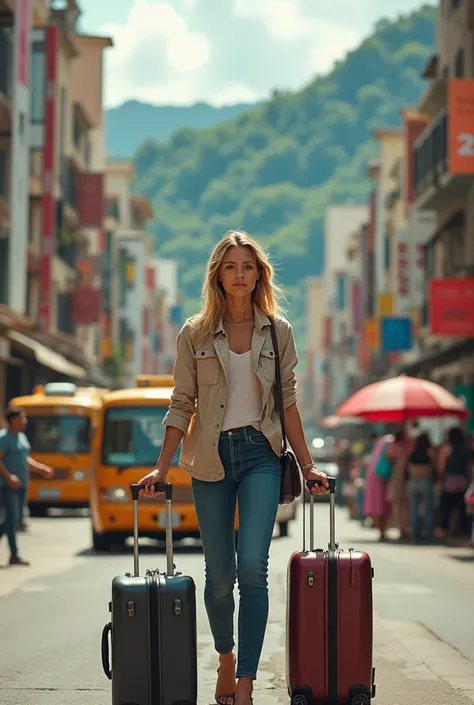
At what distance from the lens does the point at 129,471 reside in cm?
2078

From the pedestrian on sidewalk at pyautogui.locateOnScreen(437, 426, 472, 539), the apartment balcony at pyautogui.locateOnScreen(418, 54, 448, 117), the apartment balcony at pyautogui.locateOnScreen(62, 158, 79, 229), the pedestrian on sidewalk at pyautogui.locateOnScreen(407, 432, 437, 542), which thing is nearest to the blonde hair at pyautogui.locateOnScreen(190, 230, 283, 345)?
the pedestrian on sidewalk at pyautogui.locateOnScreen(437, 426, 472, 539)

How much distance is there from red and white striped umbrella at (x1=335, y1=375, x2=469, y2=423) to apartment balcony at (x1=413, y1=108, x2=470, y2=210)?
12520 mm

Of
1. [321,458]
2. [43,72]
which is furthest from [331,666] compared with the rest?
[321,458]

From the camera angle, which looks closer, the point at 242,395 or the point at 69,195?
the point at 242,395

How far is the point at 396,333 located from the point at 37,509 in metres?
24.2

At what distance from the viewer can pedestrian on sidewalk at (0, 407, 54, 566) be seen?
720 inches

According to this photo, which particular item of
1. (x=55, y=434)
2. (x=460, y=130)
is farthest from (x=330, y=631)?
(x=55, y=434)

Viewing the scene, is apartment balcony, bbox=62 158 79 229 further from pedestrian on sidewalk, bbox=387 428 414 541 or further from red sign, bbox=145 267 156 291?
red sign, bbox=145 267 156 291

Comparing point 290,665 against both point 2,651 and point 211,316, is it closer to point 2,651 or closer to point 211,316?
point 211,316

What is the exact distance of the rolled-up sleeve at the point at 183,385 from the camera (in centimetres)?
705

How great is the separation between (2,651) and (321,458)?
60305 mm

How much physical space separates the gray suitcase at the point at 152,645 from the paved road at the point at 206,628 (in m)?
1.19

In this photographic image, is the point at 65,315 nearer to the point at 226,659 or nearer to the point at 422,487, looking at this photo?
the point at 422,487

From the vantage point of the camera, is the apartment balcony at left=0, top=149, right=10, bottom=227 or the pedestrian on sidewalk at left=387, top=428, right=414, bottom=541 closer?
the pedestrian on sidewalk at left=387, top=428, right=414, bottom=541
